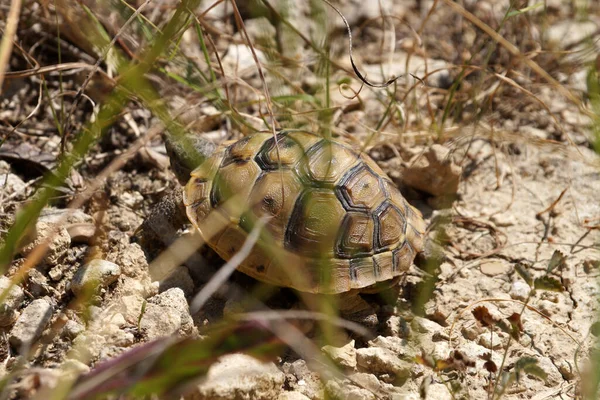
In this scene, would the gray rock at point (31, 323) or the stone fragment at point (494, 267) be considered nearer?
the gray rock at point (31, 323)

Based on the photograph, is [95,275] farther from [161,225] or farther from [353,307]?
[353,307]

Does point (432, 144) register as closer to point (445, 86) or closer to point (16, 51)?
point (445, 86)

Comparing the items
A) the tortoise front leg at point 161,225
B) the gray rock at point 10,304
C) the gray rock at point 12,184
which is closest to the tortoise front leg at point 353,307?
the tortoise front leg at point 161,225

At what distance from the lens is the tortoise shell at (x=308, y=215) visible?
2768 mm

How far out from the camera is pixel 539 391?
247cm

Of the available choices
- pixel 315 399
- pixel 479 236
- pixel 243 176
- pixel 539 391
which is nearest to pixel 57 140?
pixel 243 176

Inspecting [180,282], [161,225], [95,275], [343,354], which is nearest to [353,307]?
[343,354]

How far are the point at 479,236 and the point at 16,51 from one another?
9.92 feet

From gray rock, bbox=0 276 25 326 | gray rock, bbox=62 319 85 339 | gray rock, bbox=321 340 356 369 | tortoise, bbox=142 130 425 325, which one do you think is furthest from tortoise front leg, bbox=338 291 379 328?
gray rock, bbox=0 276 25 326

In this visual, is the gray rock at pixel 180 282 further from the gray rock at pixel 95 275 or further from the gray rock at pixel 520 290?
the gray rock at pixel 520 290

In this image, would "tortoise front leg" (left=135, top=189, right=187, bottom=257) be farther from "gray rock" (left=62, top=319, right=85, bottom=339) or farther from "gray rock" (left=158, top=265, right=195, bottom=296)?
"gray rock" (left=62, top=319, right=85, bottom=339)

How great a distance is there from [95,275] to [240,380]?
877 millimetres

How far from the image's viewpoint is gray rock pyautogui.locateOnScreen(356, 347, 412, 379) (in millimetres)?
2461

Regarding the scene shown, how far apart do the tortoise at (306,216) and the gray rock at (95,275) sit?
0.43 metres
